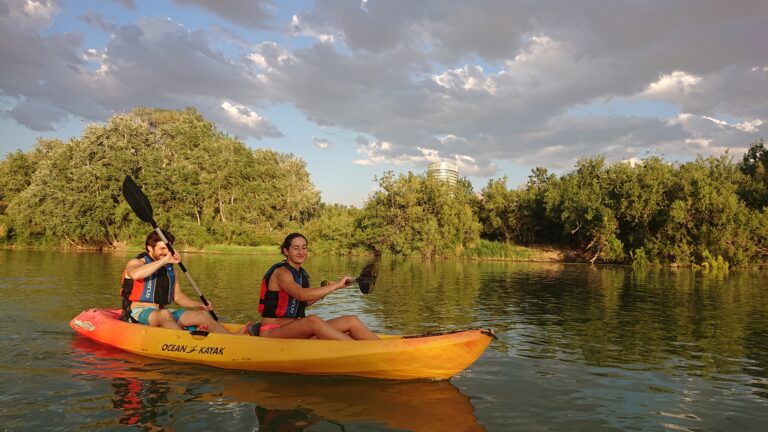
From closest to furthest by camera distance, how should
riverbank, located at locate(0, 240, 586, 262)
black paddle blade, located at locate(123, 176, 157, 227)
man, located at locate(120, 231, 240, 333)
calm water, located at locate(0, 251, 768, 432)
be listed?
calm water, located at locate(0, 251, 768, 432), man, located at locate(120, 231, 240, 333), black paddle blade, located at locate(123, 176, 157, 227), riverbank, located at locate(0, 240, 586, 262)

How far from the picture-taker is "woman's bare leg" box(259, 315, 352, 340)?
19.7 feet

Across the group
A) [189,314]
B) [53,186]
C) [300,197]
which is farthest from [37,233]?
[189,314]

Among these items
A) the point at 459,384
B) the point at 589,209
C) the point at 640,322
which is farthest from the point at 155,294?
the point at 589,209

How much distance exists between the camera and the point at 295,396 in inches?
215

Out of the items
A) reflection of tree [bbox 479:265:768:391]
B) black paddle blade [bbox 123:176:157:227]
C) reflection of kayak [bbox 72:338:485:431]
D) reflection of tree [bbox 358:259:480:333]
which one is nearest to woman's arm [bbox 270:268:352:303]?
reflection of kayak [bbox 72:338:485:431]

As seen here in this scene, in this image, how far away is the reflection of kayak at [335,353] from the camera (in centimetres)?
561

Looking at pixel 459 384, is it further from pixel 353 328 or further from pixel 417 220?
pixel 417 220

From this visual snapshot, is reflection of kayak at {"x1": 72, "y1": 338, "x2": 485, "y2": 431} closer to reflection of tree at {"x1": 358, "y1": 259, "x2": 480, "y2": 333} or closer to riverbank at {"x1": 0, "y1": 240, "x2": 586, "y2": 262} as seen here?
reflection of tree at {"x1": 358, "y1": 259, "x2": 480, "y2": 333}

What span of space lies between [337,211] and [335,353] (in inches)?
1633

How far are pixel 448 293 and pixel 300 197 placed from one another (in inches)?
1281

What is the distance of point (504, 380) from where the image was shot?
6152 mm

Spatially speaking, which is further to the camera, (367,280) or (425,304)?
(425,304)

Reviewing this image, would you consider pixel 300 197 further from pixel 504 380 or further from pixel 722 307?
pixel 504 380

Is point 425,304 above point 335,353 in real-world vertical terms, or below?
below
